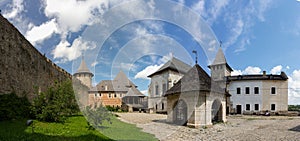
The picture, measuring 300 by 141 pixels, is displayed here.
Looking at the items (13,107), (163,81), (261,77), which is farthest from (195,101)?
(261,77)

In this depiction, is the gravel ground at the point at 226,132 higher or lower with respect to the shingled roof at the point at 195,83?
lower

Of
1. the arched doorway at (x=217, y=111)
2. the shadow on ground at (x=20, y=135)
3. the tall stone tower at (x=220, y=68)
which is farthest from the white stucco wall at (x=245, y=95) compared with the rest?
the shadow on ground at (x=20, y=135)

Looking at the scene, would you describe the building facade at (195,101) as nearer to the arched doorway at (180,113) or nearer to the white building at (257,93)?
the arched doorway at (180,113)

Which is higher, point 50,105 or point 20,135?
point 50,105

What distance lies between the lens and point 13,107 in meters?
9.95

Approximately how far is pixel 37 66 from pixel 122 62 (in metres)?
7.08

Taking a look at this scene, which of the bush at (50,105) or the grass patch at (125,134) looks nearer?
the grass patch at (125,134)

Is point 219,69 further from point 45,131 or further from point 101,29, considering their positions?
point 45,131

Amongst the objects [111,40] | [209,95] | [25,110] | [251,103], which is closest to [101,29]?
[111,40]

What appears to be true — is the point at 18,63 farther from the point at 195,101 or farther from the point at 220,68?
the point at 220,68

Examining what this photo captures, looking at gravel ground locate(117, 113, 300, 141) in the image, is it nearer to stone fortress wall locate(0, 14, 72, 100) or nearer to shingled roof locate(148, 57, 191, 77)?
stone fortress wall locate(0, 14, 72, 100)

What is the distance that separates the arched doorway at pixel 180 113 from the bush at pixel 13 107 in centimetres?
972

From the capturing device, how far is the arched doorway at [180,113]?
16.3m

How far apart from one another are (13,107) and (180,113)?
10841mm
